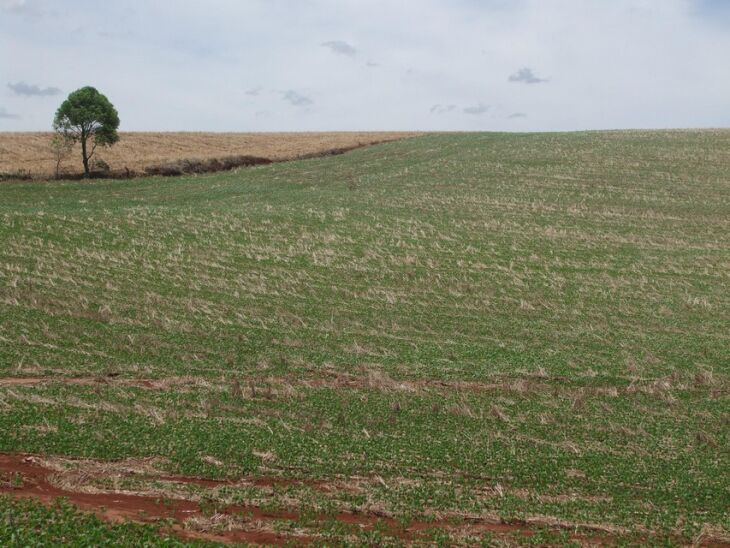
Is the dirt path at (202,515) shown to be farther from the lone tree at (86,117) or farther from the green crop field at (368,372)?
the lone tree at (86,117)

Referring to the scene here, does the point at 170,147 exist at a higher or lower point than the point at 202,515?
higher

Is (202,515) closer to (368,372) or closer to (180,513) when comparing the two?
(180,513)

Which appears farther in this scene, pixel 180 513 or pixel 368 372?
pixel 368 372

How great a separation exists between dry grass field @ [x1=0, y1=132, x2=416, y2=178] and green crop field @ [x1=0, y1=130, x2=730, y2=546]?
72.7 feet

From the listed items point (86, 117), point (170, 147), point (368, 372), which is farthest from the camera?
point (170, 147)

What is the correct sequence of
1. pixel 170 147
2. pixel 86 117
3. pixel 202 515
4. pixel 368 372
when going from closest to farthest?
pixel 202 515 → pixel 368 372 → pixel 86 117 → pixel 170 147

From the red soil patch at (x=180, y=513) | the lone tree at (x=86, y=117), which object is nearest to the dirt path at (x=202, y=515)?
the red soil patch at (x=180, y=513)

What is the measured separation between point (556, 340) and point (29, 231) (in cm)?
2796

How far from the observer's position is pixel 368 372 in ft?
73.9

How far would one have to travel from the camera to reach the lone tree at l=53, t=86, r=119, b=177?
6544 centimetres

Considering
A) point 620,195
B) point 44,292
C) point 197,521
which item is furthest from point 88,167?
point 197,521

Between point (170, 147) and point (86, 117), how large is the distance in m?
19.9

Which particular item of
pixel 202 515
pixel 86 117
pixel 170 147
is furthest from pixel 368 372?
pixel 170 147

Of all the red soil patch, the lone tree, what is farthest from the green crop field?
the lone tree
